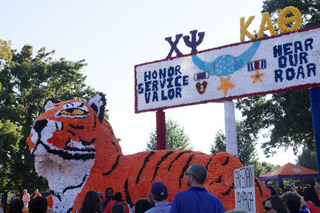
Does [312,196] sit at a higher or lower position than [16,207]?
lower

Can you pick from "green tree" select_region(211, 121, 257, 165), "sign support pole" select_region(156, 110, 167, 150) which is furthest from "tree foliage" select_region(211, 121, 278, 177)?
"sign support pole" select_region(156, 110, 167, 150)

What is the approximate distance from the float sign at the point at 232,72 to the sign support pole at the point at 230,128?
308 mm

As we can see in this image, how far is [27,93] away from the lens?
74.9 feet

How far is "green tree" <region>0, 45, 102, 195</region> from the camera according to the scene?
20.8 meters

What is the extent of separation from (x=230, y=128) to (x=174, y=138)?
2943cm

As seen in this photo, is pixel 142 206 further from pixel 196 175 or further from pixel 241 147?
pixel 241 147

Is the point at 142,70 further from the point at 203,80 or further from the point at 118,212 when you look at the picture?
the point at 118,212

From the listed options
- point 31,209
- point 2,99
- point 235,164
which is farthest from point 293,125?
point 31,209

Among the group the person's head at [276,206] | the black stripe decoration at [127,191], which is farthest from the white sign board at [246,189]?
the black stripe decoration at [127,191]

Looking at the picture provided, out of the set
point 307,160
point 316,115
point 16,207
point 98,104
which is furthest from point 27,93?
point 307,160

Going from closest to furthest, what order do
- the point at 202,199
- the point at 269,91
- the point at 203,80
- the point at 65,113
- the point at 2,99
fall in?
the point at 202,199, the point at 65,113, the point at 269,91, the point at 203,80, the point at 2,99

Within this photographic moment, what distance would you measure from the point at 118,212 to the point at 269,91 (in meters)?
7.64

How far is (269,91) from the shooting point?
10.5m

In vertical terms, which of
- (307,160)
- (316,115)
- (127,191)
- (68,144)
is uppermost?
(316,115)
